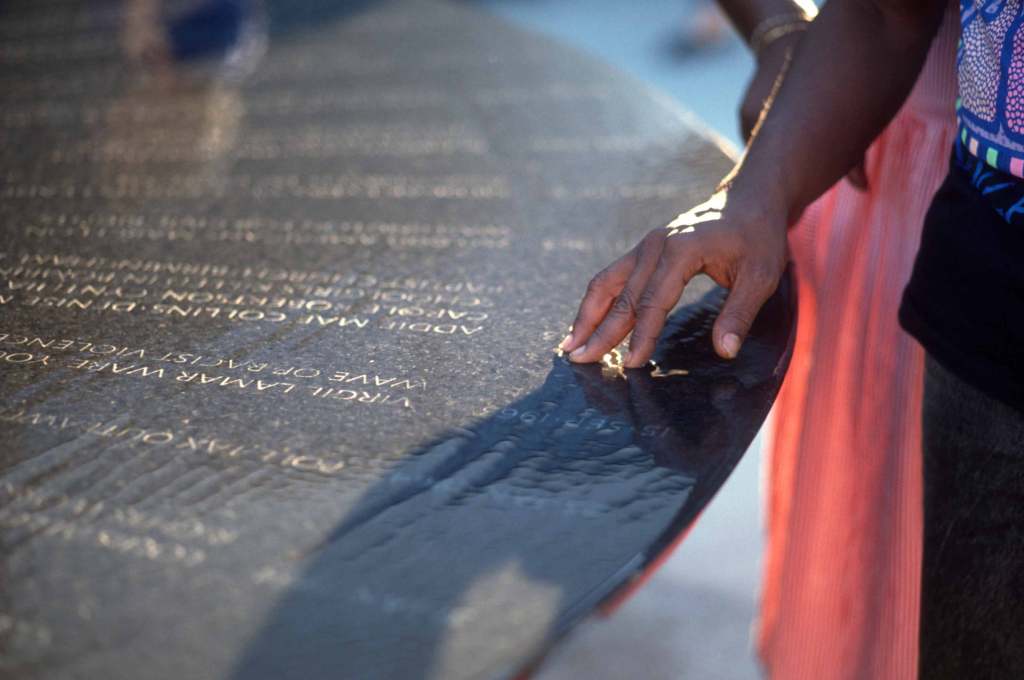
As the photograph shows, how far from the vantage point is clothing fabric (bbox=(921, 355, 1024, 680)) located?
822 mm

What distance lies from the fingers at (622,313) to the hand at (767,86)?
356 millimetres

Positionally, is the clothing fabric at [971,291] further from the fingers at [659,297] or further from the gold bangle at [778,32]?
the gold bangle at [778,32]

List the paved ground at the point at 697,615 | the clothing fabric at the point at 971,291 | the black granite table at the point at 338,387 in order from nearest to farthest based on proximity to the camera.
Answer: the black granite table at the point at 338,387 → the clothing fabric at the point at 971,291 → the paved ground at the point at 697,615

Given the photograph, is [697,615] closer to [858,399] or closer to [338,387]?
[858,399]

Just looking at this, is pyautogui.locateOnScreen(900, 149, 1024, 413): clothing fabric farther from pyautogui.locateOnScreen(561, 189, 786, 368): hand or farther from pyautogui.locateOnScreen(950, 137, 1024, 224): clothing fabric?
pyautogui.locateOnScreen(561, 189, 786, 368): hand

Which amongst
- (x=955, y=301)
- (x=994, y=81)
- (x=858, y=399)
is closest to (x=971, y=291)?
(x=955, y=301)

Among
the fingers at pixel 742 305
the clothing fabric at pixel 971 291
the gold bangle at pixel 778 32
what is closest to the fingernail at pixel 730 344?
the fingers at pixel 742 305

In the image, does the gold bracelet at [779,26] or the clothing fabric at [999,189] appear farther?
the gold bracelet at [779,26]

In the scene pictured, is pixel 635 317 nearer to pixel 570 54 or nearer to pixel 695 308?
pixel 695 308

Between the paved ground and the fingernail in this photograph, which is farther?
the paved ground

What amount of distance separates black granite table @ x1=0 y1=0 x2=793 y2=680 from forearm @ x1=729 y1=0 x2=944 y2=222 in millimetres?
120

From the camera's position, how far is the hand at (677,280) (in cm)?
84

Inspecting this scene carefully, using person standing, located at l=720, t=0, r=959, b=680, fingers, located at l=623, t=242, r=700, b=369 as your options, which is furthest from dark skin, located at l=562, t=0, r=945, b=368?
person standing, located at l=720, t=0, r=959, b=680

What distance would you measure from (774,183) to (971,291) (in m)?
0.20
